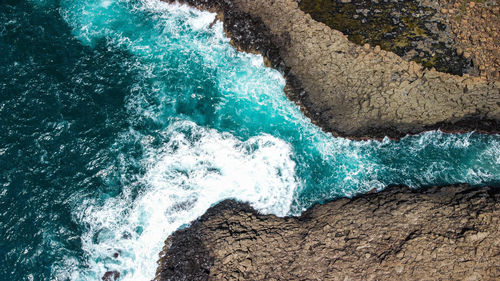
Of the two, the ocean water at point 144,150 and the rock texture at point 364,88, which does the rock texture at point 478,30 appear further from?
the ocean water at point 144,150

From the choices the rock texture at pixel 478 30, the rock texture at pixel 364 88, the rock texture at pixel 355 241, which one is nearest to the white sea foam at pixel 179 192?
the rock texture at pixel 355 241

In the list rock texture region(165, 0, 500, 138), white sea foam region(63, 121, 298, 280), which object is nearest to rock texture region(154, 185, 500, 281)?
white sea foam region(63, 121, 298, 280)

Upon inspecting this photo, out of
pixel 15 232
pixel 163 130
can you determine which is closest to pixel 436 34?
pixel 163 130

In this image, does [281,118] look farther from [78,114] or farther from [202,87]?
[78,114]

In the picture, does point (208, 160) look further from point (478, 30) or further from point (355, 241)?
point (478, 30)

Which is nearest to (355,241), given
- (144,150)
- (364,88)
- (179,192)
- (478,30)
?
(364,88)

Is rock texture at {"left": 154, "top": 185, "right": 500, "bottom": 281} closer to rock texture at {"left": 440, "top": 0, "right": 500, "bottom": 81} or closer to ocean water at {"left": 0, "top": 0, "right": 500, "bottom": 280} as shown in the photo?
ocean water at {"left": 0, "top": 0, "right": 500, "bottom": 280}
